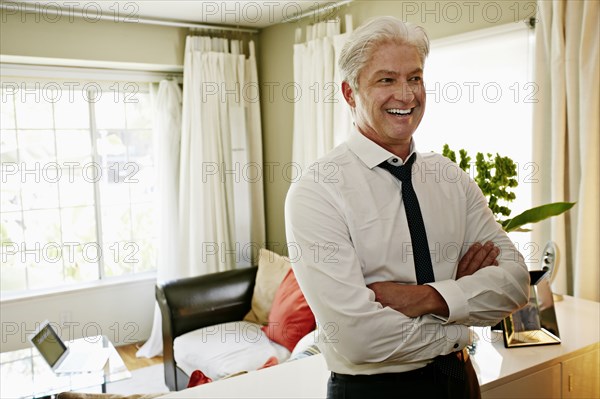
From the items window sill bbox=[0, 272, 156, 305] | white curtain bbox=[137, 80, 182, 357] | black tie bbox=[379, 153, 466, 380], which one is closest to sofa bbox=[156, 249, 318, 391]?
white curtain bbox=[137, 80, 182, 357]

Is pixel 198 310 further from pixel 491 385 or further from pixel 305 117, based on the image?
pixel 491 385

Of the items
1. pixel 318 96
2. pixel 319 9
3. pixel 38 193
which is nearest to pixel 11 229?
pixel 38 193

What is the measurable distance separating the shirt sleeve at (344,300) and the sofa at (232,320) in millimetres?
1665

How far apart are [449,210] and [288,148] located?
320 cm

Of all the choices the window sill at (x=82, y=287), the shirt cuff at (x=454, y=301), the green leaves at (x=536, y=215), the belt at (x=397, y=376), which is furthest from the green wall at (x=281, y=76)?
the belt at (x=397, y=376)

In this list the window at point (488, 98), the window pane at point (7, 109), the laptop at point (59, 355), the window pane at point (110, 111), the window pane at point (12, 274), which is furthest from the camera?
the window pane at point (110, 111)

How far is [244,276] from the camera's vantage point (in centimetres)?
389

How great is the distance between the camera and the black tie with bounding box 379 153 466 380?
137 centimetres

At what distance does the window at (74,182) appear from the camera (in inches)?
170

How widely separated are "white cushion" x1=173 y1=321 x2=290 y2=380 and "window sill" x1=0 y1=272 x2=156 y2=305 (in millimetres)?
1325

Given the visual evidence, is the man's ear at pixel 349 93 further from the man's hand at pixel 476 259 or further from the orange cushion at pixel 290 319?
the orange cushion at pixel 290 319

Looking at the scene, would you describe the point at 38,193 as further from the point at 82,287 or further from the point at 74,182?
the point at 82,287

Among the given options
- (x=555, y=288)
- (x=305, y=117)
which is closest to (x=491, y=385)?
(x=555, y=288)

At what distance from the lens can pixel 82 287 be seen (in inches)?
177
